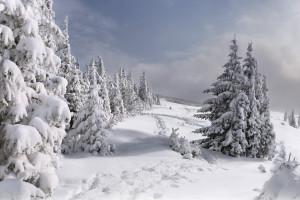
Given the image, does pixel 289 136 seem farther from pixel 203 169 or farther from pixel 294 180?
pixel 294 180

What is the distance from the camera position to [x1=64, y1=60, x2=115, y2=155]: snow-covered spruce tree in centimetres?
2009

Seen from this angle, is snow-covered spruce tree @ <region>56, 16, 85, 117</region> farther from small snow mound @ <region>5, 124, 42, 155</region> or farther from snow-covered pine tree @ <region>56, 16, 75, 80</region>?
small snow mound @ <region>5, 124, 42, 155</region>

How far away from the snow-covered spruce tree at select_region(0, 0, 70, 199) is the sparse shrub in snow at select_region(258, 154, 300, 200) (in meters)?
6.09

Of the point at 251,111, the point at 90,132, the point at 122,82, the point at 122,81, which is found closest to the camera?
the point at 90,132

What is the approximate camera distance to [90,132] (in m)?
20.8

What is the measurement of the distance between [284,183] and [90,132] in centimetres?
1514

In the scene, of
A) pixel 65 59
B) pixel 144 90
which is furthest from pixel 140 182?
pixel 144 90

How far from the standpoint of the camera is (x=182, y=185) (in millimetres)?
13109

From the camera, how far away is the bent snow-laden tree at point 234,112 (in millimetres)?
25562

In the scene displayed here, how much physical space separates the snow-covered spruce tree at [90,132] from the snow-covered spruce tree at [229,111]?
10133 millimetres

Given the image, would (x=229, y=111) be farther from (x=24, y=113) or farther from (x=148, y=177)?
(x=24, y=113)

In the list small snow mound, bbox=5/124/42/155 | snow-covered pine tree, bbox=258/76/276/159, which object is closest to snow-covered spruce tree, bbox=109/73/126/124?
snow-covered pine tree, bbox=258/76/276/159

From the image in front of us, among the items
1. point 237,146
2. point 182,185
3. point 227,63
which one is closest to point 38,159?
point 182,185

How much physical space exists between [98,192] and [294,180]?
7.37 metres
